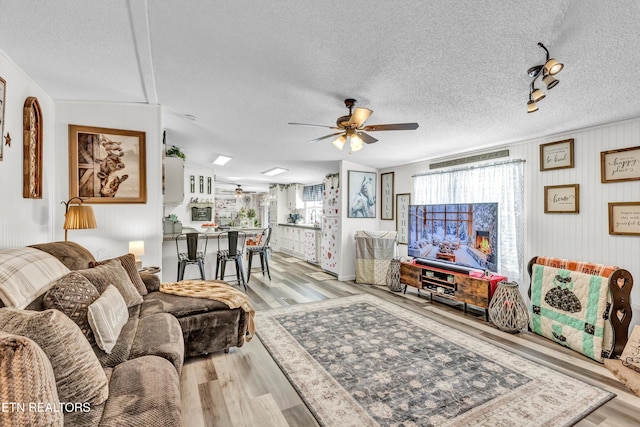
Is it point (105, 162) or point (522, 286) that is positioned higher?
point (105, 162)

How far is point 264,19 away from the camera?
5.78ft

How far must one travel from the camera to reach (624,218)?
3.01m

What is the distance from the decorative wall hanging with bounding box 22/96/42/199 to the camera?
2.54 meters

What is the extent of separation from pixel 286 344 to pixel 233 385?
77 centimetres

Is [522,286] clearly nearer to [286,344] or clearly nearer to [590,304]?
[590,304]

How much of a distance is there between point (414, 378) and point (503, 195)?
293cm

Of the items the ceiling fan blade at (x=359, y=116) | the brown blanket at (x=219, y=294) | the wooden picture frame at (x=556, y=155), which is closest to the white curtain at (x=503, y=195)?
the wooden picture frame at (x=556, y=155)

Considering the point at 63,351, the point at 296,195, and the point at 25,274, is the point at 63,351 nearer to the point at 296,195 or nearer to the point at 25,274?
the point at 25,274

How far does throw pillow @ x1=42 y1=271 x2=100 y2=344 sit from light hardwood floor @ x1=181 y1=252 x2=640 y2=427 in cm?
88

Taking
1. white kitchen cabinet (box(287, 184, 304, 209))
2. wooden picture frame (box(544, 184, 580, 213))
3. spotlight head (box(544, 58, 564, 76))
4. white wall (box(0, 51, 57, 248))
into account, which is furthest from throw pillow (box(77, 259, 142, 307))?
white kitchen cabinet (box(287, 184, 304, 209))

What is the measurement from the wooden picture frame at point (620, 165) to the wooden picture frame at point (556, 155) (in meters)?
0.30

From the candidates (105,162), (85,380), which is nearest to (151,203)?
(105,162)

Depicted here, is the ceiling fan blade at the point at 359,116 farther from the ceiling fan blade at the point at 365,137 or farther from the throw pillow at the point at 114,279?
the throw pillow at the point at 114,279

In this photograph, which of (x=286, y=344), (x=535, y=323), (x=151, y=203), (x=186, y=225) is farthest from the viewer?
(x=186, y=225)
